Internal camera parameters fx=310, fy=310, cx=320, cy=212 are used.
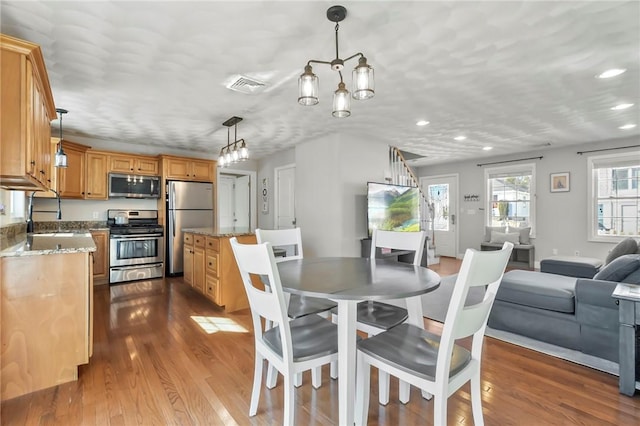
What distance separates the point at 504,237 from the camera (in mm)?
6230

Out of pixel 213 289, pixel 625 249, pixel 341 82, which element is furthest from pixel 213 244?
pixel 625 249

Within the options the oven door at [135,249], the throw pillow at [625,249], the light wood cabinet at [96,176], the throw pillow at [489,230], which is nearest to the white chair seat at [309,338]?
the throw pillow at [625,249]

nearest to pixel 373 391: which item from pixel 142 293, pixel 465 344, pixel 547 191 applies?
pixel 465 344

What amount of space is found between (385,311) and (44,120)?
2997 millimetres

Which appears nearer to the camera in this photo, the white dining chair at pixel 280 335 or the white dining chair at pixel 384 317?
the white dining chair at pixel 280 335

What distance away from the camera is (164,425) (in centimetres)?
161

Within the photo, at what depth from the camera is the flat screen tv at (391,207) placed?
184 inches

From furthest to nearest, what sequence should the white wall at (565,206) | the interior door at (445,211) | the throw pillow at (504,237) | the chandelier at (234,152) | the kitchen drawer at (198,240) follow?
1. the interior door at (445,211)
2. the throw pillow at (504,237)
3. the white wall at (565,206)
4. the kitchen drawer at (198,240)
5. the chandelier at (234,152)

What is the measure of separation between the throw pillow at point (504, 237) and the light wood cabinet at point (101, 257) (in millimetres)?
6960

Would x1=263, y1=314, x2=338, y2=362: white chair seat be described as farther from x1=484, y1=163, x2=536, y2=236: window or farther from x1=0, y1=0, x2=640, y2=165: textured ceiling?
x1=484, y1=163, x2=536, y2=236: window

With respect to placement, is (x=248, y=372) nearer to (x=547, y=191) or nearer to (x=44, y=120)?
(x=44, y=120)

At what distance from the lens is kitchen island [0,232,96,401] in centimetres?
190

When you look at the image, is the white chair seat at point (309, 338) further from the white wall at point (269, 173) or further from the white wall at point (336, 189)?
the white wall at point (269, 173)

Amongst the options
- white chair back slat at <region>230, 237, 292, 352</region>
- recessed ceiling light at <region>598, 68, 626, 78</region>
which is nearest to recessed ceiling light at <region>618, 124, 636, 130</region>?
recessed ceiling light at <region>598, 68, 626, 78</region>
